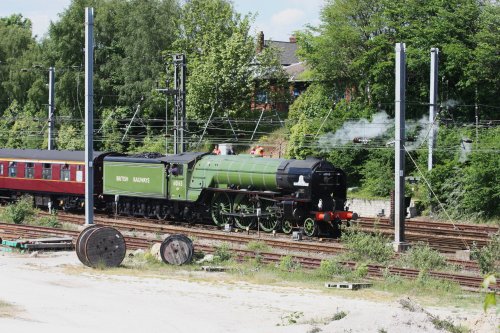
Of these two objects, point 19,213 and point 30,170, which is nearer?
point 19,213

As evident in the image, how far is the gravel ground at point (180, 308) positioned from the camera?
15570 mm

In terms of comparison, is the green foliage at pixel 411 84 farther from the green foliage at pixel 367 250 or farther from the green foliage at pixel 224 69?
the green foliage at pixel 367 250

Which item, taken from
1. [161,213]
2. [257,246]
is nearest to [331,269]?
[257,246]

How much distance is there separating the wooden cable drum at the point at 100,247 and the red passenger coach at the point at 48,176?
1414 centimetres

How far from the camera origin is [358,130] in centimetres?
4412

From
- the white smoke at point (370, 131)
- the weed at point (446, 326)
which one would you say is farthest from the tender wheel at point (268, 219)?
the weed at point (446, 326)

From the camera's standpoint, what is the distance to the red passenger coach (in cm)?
3844

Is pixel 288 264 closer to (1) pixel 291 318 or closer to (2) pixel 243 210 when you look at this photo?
(1) pixel 291 318

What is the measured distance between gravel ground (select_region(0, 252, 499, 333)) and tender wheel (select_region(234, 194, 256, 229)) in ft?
31.5

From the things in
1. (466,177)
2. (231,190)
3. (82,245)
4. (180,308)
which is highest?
(466,177)

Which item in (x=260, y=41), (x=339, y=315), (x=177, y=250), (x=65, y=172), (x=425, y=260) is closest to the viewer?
(x=339, y=315)

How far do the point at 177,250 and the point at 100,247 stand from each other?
2315mm

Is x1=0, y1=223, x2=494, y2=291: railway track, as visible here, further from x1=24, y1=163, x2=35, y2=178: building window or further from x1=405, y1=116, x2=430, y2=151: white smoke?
x1=405, y1=116, x2=430, y2=151: white smoke

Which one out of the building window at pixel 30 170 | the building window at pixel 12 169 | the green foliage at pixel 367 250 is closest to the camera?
the green foliage at pixel 367 250
